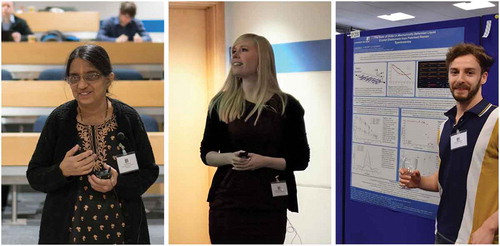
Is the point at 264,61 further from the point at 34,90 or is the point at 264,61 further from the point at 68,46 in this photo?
the point at 68,46

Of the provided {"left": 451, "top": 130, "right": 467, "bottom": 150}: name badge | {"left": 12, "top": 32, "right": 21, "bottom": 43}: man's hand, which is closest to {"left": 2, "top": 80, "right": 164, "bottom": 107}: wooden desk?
{"left": 12, "top": 32, "right": 21, "bottom": 43}: man's hand

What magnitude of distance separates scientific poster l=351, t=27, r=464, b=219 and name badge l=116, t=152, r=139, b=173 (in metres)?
1.43

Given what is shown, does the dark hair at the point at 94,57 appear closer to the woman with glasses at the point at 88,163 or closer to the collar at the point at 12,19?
the woman with glasses at the point at 88,163

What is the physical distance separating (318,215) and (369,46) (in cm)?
100

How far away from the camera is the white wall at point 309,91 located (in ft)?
10.5

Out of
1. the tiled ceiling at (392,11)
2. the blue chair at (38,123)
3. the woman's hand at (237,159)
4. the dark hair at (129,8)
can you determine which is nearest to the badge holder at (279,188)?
the woman's hand at (237,159)

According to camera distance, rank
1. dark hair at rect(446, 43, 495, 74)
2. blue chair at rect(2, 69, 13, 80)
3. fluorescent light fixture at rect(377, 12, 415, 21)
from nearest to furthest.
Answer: dark hair at rect(446, 43, 495, 74)
fluorescent light fixture at rect(377, 12, 415, 21)
blue chair at rect(2, 69, 13, 80)

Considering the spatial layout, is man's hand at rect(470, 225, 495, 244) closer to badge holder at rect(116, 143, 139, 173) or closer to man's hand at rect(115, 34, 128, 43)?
badge holder at rect(116, 143, 139, 173)

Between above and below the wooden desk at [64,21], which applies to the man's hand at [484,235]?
below

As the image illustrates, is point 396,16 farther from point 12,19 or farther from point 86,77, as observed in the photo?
point 12,19

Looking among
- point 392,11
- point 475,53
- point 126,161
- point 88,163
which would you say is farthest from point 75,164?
point 392,11

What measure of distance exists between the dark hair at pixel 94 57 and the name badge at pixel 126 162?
35cm

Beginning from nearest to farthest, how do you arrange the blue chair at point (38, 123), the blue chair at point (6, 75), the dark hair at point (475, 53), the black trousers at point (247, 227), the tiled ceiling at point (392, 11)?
1. the dark hair at point (475, 53)
2. the black trousers at point (247, 227)
3. the tiled ceiling at point (392, 11)
4. the blue chair at point (38, 123)
5. the blue chair at point (6, 75)

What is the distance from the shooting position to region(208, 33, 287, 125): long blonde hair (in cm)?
254
